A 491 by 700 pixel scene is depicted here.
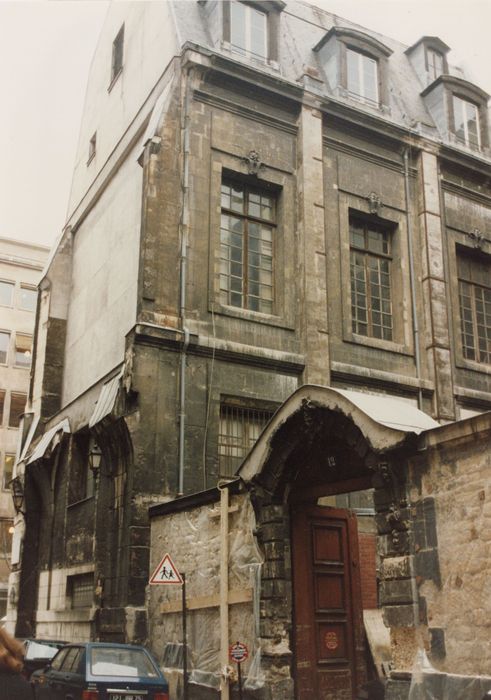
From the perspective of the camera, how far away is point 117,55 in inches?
919

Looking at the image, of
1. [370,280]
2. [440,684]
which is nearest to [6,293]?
[370,280]

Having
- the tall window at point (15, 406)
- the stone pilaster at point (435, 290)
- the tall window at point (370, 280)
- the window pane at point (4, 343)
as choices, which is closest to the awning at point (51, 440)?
the tall window at point (370, 280)

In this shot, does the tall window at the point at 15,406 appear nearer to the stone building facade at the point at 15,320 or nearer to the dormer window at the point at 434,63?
the stone building facade at the point at 15,320

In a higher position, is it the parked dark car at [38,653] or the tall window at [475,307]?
the tall window at [475,307]

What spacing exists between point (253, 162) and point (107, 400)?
654 cm

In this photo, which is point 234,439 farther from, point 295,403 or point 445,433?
point 445,433

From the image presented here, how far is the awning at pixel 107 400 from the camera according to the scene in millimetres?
16266

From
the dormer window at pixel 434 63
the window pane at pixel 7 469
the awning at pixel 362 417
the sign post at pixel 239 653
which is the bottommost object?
the sign post at pixel 239 653

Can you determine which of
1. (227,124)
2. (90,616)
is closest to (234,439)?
(90,616)

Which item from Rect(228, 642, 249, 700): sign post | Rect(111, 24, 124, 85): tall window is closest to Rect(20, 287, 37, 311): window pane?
Rect(111, 24, 124, 85): tall window

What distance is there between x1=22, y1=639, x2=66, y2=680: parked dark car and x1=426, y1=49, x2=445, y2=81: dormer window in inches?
747

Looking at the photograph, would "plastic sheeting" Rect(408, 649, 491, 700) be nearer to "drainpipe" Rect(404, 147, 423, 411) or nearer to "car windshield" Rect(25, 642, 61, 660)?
"car windshield" Rect(25, 642, 61, 660)

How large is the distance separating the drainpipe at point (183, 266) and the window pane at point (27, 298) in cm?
2462

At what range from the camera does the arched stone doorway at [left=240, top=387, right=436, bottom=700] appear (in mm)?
10570
